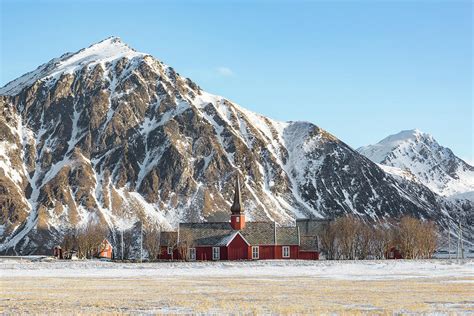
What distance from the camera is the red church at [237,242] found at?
473 feet

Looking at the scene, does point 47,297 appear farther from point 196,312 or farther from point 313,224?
point 313,224

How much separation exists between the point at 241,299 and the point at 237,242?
9929 centimetres

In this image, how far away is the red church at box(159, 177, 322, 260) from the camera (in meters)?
144

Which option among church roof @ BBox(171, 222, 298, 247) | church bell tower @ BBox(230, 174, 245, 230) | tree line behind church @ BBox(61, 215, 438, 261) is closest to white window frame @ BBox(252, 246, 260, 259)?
church roof @ BBox(171, 222, 298, 247)

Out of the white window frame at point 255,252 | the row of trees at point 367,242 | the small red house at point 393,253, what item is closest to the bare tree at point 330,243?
the row of trees at point 367,242

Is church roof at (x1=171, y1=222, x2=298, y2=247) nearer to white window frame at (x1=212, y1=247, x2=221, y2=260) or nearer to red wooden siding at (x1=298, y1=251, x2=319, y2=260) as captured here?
white window frame at (x1=212, y1=247, x2=221, y2=260)

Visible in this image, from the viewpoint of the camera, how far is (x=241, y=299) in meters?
45.4

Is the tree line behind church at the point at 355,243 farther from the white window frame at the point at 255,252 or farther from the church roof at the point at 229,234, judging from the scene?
the white window frame at the point at 255,252

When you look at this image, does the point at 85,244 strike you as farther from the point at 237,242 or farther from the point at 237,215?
the point at 237,242

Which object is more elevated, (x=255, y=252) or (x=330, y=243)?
(x=330, y=243)

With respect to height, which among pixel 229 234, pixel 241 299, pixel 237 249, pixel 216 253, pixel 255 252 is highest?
pixel 229 234

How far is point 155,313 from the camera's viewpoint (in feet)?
119

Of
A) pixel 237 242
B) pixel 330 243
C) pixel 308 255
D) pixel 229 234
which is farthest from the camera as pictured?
pixel 330 243

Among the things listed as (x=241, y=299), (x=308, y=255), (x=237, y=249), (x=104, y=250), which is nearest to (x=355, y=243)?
(x=308, y=255)
